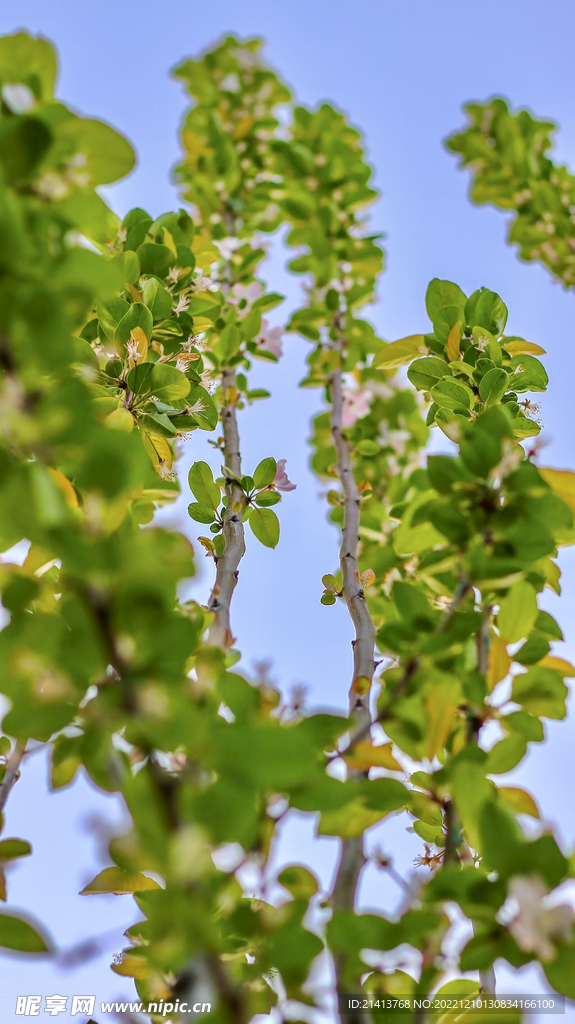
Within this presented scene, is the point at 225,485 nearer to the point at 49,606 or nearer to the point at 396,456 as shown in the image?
the point at 49,606

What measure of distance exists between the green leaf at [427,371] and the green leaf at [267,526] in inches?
16.1

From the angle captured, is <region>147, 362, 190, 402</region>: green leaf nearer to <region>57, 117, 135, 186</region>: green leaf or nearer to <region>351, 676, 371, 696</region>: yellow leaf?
<region>57, 117, 135, 186</region>: green leaf

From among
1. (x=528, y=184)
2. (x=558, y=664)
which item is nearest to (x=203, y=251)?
(x=558, y=664)

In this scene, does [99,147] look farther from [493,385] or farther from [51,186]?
[493,385]

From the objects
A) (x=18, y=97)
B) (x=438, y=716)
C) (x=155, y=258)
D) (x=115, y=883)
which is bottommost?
(x=115, y=883)

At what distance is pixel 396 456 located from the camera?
8.11ft

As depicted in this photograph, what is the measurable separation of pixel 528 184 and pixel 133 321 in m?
2.94

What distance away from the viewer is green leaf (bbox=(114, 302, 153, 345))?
129 centimetres

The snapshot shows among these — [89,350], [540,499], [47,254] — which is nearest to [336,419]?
[89,350]

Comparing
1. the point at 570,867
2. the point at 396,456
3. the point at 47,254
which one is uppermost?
the point at 396,456

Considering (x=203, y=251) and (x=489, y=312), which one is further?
(x=203, y=251)

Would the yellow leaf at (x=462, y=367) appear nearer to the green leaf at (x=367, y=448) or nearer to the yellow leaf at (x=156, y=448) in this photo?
the yellow leaf at (x=156, y=448)

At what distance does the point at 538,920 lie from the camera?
0.57 m

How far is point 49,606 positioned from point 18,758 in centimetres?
33
